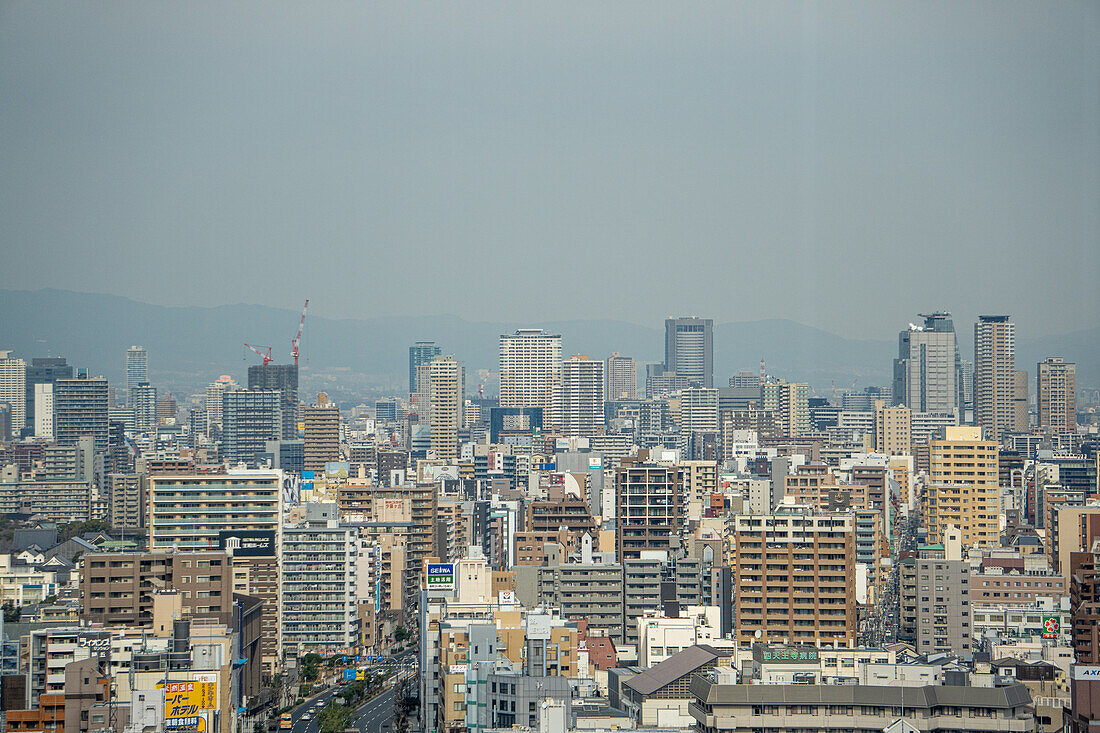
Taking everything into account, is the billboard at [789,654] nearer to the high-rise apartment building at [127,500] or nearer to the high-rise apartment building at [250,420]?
the high-rise apartment building at [127,500]

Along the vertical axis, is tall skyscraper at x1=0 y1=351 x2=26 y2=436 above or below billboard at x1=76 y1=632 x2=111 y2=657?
above

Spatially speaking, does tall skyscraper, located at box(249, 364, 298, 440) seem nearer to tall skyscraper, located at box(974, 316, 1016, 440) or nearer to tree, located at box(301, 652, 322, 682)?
tall skyscraper, located at box(974, 316, 1016, 440)

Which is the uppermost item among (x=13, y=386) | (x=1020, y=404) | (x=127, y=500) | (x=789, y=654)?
(x=13, y=386)

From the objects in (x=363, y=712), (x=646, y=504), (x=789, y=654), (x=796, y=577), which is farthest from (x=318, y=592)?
(x=789, y=654)

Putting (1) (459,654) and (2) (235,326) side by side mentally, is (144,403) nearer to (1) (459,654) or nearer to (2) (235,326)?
(2) (235,326)

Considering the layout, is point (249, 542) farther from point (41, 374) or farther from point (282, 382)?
point (282, 382)

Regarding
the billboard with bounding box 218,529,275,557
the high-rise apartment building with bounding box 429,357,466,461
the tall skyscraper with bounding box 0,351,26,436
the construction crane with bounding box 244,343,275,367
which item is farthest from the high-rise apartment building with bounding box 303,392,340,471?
the billboard with bounding box 218,529,275,557
